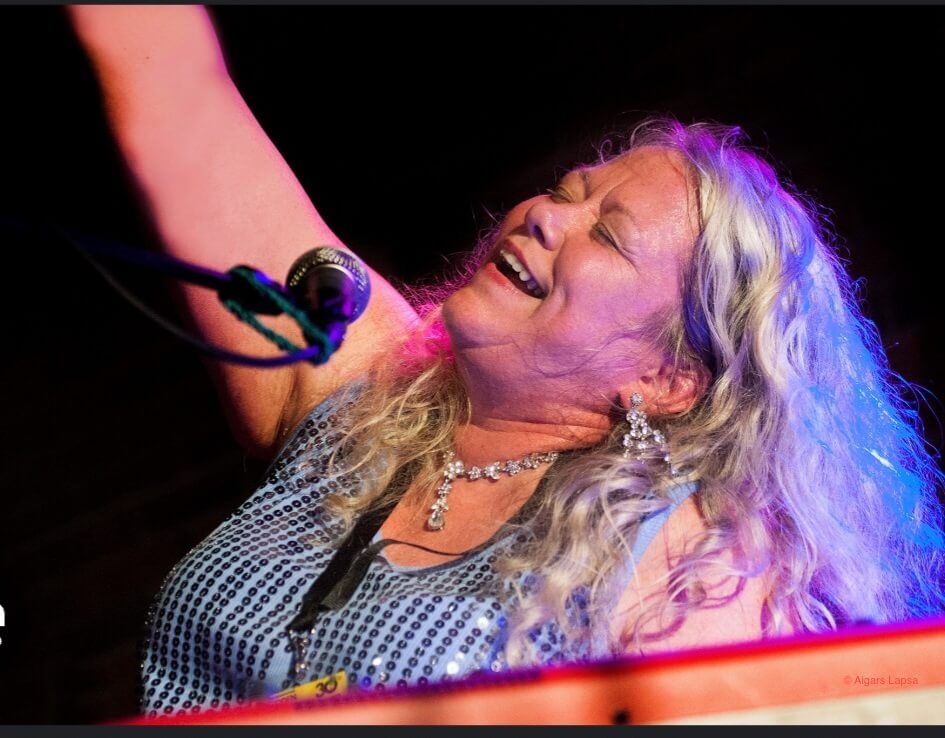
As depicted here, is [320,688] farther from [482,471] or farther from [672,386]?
[672,386]

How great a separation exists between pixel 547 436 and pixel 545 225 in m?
0.33

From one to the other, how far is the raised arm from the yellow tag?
1.73 ft

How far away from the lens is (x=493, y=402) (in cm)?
157

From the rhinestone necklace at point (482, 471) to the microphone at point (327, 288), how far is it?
0.60m

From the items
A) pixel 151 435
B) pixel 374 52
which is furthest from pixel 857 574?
pixel 151 435

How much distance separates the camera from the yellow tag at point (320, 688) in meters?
1.25

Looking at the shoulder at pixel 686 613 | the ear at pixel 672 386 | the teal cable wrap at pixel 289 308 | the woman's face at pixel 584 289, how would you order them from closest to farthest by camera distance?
the teal cable wrap at pixel 289 308 < the shoulder at pixel 686 613 < the woman's face at pixel 584 289 < the ear at pixel 672 386

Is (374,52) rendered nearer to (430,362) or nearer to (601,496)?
(430,362)

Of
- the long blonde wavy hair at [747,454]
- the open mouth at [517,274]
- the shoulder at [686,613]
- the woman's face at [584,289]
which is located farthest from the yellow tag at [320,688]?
the open mouth at [517,274]

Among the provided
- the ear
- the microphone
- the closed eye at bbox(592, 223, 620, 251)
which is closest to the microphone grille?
the microphone

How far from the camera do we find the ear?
155 cm

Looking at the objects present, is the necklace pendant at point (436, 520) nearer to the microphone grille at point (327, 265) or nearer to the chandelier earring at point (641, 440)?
the chandelier earring at point (641, 440)

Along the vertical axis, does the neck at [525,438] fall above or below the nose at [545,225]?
below

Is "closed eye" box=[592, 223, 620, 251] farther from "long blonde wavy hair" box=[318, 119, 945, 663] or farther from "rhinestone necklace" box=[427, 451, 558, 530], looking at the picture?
"rhinestone necklace" box=[427, 451, 558, 530]
